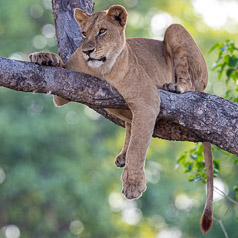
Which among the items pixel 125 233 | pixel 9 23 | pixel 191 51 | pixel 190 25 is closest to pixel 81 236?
pixel 125 233

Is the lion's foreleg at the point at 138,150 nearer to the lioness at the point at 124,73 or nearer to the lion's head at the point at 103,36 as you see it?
the lioness at the point at 124,73

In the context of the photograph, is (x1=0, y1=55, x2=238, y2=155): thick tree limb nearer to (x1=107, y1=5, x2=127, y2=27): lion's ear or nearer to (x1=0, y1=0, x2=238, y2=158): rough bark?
(x1=0, y1=0, x2=238, y2=158): rough bark

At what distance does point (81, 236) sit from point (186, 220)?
7.33 ft

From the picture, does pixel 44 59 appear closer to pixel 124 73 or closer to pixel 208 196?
pixel 124 73

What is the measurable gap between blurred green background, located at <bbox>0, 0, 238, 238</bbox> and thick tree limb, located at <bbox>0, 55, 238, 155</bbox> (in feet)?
21.2

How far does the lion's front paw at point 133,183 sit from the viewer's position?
446 cm

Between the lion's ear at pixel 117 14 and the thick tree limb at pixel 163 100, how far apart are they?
1.54 feet

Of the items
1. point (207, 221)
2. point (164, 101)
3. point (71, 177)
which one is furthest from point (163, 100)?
point (71, 177)

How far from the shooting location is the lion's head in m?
4.37

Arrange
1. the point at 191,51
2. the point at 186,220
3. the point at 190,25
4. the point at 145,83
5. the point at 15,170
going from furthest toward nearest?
the point at 190,25 → the point at 186,220 → the point at 15,170 → the point at 191,51 → the point at 145,83

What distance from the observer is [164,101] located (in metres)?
4.54

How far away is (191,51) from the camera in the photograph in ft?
17.4

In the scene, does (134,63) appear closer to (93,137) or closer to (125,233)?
(125,233)

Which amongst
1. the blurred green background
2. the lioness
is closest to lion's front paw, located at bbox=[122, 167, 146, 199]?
the lioness
